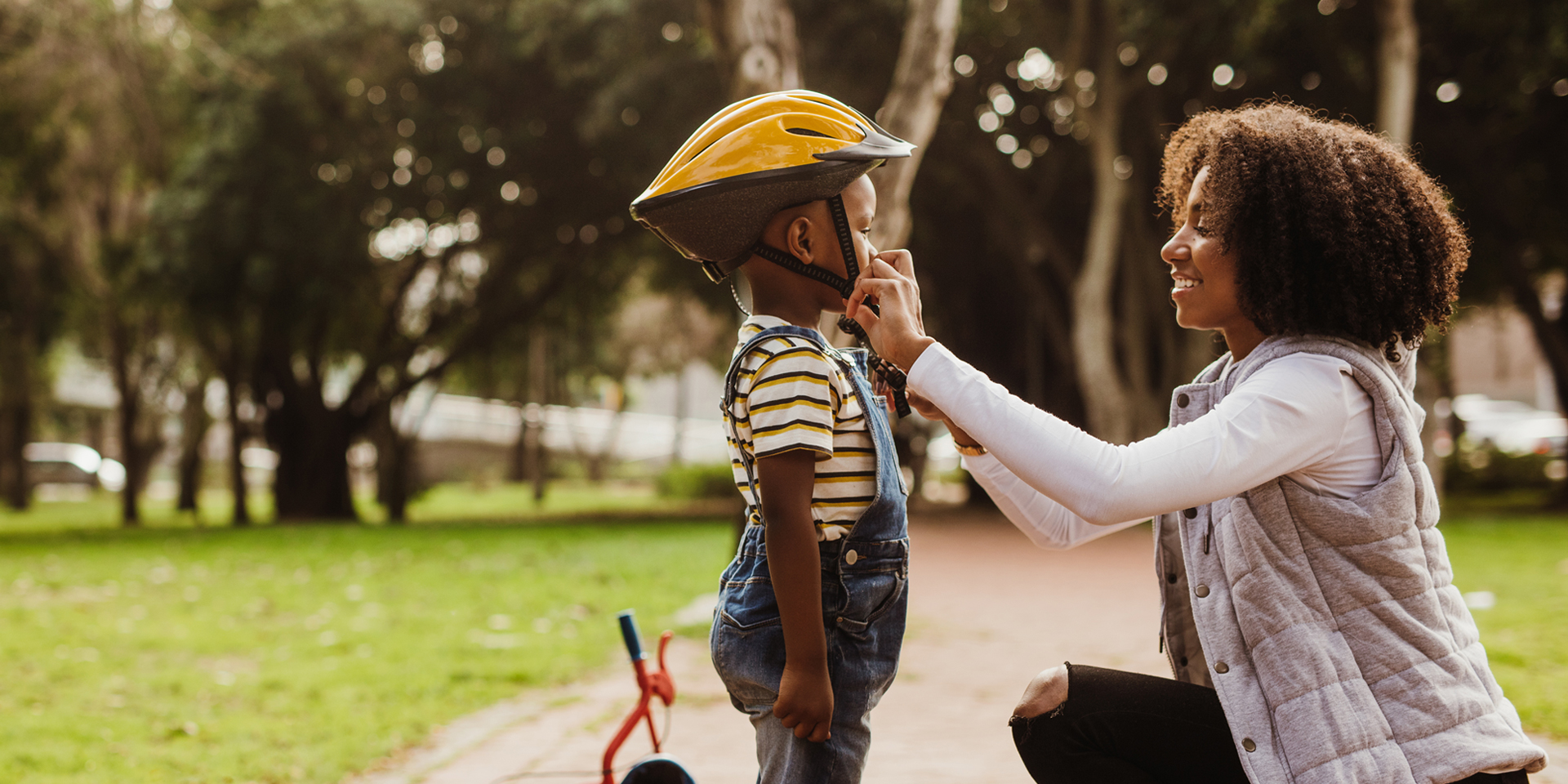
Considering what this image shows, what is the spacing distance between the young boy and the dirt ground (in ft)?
4.92

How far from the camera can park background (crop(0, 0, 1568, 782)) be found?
6258 millimetres

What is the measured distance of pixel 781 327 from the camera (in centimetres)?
204

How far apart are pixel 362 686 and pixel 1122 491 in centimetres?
510

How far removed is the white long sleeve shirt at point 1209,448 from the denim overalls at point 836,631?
1.11 ft

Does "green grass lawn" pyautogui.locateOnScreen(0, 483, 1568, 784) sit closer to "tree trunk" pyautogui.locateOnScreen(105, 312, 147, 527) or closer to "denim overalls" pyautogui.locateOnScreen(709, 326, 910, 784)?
"denim overalls" pyautogui.locateOnScreen(709, 326, 910, 784)

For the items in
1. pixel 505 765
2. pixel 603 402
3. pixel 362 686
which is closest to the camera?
pixel 505 765

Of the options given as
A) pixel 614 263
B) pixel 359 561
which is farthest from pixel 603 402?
pixel 359 561

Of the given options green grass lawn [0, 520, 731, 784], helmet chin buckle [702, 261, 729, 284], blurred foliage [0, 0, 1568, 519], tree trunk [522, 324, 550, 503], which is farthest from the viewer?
tree trunk [522, 324, 550, 503]

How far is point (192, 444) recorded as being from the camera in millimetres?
23234

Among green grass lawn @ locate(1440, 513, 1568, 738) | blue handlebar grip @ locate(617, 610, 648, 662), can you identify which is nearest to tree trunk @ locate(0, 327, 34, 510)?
blue handlebar grip @ locate(617, 610, 648, 662)

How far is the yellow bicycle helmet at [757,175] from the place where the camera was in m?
2.09

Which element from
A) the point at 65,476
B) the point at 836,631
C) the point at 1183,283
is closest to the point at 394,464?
the point at 836,631

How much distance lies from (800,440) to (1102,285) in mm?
12590

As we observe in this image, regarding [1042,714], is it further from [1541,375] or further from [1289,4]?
[1541,375]
